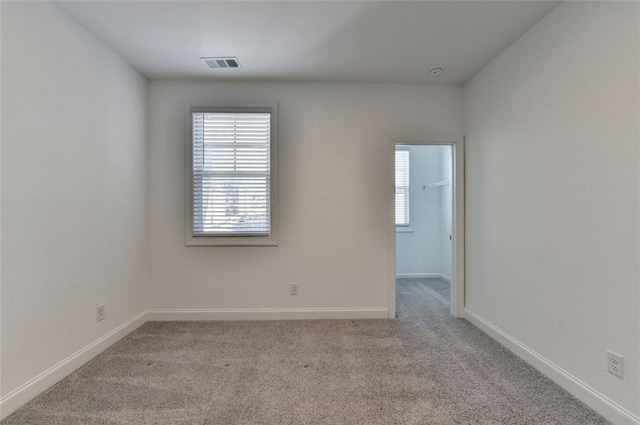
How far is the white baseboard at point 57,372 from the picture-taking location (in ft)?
5.82

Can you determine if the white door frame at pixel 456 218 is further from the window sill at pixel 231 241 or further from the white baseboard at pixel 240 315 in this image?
the window sill at pixel 231 241

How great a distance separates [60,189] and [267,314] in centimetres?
215

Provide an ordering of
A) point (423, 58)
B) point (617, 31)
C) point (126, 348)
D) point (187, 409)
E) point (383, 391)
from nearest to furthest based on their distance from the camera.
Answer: point (617, 31) → point (187, 409) → point (383, 391) → point (126, 348) → point (423, 58)

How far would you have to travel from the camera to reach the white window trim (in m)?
3.27

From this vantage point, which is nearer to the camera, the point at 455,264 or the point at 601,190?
the point at 601,190

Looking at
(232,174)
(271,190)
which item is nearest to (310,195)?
(271,190)

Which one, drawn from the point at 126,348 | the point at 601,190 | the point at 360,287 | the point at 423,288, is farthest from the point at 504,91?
the point at 126,348

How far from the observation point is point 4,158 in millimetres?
1719

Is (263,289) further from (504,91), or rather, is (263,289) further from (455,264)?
(504,91)

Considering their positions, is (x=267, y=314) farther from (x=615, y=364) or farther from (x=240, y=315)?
(x=615, y=364)

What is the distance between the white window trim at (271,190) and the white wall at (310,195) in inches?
2.5

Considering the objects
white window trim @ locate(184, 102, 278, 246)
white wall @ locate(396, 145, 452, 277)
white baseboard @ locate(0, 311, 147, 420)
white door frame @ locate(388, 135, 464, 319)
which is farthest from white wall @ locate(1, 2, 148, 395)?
white wall @ locate(396, 145, 452, 277)

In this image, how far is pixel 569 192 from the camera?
78.5 inches

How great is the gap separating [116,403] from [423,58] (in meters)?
3.53
